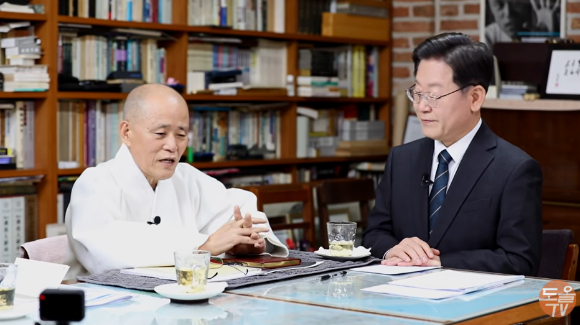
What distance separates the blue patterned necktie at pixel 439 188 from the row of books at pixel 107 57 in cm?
205

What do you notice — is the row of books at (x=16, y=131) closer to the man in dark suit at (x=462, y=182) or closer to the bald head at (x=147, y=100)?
the bald head at (x=147, y=100)

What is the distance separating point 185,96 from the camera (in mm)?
4441

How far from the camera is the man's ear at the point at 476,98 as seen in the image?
269 centimetres

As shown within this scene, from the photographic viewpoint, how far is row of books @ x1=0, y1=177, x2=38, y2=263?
3936 millimetres

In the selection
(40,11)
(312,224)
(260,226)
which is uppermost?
(40,11)

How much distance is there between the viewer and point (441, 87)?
2664mm

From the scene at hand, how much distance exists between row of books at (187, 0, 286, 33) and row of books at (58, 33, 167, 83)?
29 centimetres

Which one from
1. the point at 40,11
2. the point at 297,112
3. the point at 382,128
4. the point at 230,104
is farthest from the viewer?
the point at 382,128

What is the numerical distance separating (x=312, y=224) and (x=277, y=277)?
191 centimetres

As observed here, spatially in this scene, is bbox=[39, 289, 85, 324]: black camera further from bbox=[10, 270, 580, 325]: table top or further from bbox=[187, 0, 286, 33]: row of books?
Answer: bbox=[187, 0, 286, 33]: row of books

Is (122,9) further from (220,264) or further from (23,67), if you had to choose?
(220,264)

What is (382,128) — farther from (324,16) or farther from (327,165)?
(324,16)

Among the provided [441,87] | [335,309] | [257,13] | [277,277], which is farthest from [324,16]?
[335,309]

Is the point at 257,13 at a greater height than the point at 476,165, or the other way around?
the point at 257,13
